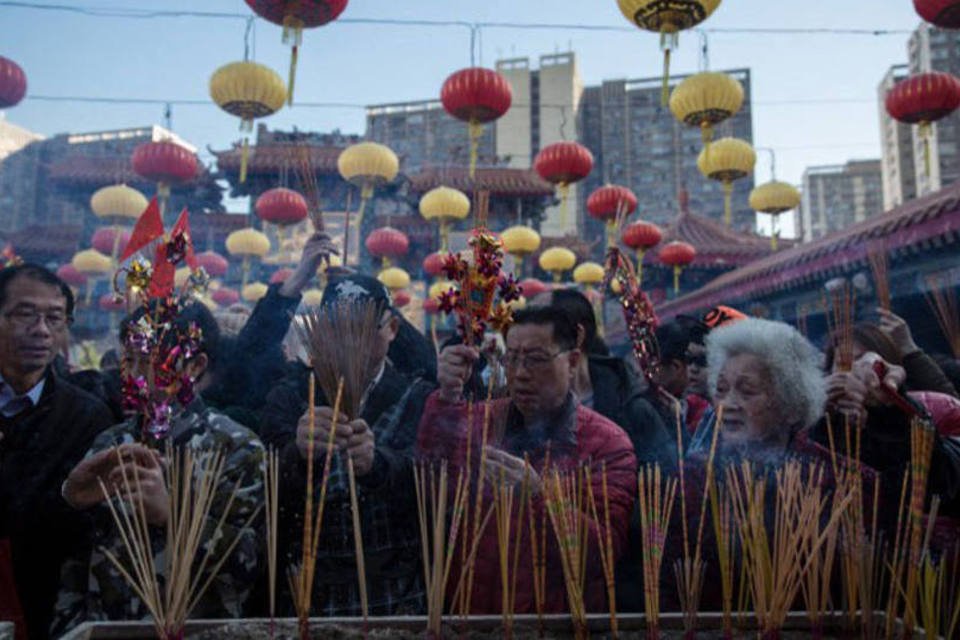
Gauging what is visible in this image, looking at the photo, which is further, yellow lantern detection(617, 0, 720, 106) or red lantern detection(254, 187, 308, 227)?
red lantern detection(254, 187, 308, 227)

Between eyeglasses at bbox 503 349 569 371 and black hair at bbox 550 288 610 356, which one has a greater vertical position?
black hair at bbox 550 288 610 356

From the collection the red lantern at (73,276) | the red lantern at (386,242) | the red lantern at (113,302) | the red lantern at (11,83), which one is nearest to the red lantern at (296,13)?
the red lantern at (113,302)

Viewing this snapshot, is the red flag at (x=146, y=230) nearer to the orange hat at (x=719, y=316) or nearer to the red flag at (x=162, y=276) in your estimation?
the red flag at (x=162, y=276)

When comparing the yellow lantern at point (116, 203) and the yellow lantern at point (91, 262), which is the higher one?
the yellow lantern at point (116, 203)

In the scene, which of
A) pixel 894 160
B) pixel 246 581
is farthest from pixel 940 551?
pixel 894 160

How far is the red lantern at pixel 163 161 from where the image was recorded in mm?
6715

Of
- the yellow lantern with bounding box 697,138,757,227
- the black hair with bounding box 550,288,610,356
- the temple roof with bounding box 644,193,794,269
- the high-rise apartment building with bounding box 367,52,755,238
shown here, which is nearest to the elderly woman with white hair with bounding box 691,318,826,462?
the black hair with bounding box 550,288,610,356

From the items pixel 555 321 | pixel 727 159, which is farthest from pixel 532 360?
pixel 727 159

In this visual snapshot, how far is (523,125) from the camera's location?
23.7m

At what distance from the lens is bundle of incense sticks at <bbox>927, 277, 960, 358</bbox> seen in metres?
3.27

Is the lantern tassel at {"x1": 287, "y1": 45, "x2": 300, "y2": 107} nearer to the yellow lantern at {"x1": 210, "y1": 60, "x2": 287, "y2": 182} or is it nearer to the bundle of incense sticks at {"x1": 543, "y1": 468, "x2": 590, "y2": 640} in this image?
the yellow lantern at {"x1": 210, "y1": 60, "x2": 287, "y2": 182}

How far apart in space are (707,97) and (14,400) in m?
4.80

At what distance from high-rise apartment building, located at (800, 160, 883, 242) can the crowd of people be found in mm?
30970

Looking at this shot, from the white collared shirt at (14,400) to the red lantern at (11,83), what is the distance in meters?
4.65
